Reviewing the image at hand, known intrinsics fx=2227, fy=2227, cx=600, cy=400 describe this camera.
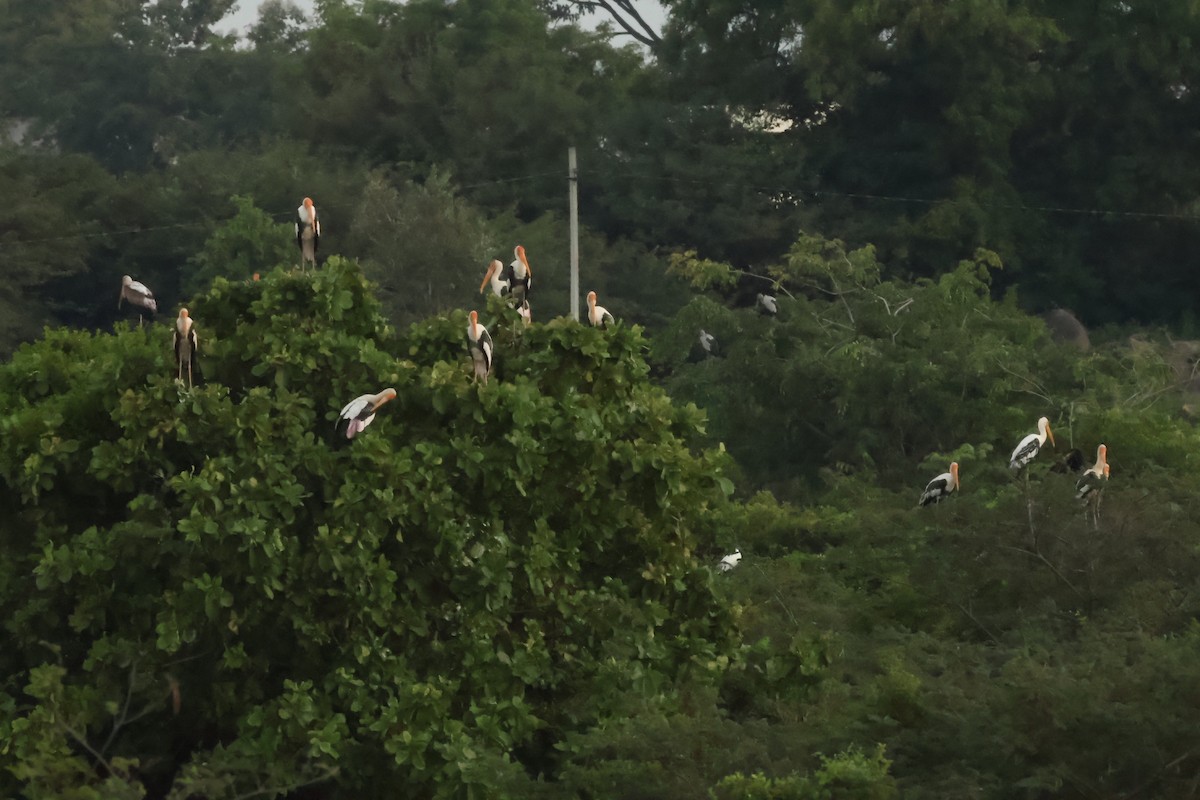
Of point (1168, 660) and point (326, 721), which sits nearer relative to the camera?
point (1168, 660)

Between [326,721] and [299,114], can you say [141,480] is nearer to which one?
[326,721]

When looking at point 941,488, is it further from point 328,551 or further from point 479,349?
point 328,551

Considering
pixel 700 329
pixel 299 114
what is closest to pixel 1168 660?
pixel 700 329

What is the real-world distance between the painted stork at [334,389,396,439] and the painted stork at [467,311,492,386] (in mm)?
507

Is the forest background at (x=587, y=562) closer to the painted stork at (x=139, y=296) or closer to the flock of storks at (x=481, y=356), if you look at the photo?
the flock of storks at (x=481, y=356)

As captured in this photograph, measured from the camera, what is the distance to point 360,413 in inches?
379

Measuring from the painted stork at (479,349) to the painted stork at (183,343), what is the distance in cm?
127

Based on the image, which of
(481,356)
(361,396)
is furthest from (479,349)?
(361,396)

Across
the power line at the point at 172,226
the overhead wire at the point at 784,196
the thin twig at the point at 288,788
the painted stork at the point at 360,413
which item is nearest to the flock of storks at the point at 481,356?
the painted stork at the point at 360,413

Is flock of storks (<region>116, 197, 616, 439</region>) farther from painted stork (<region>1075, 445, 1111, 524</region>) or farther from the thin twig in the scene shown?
painted stork (<region>1075, 445, 1111, 524</region>)

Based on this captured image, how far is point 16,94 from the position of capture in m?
54.2

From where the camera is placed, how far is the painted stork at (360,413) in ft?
31.6

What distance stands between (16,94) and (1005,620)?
46.2 metres

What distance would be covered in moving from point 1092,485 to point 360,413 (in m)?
5.69
